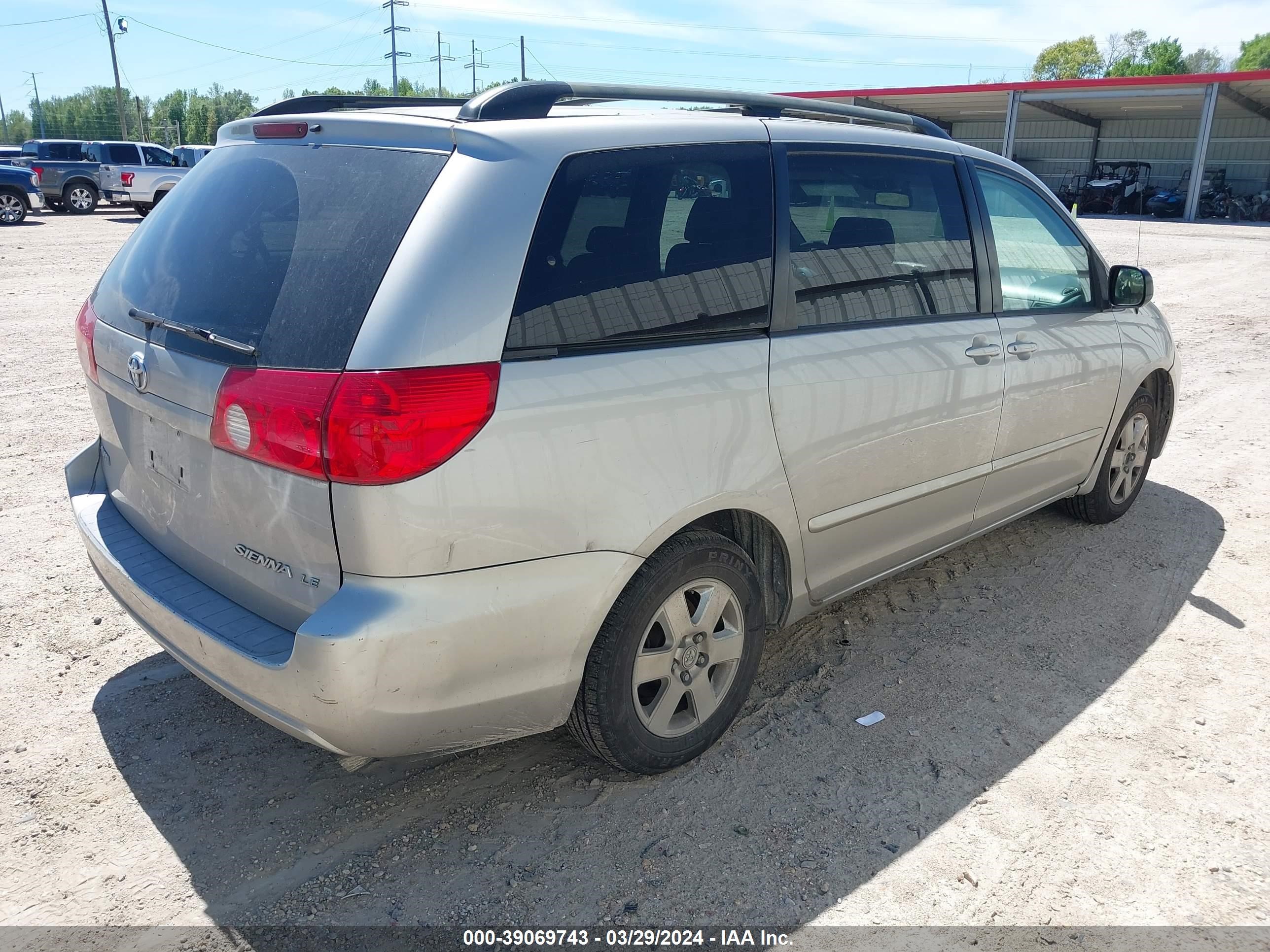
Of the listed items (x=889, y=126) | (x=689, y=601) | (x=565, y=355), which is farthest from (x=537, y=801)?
(x=889, y=126)

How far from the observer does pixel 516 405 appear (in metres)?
2.33

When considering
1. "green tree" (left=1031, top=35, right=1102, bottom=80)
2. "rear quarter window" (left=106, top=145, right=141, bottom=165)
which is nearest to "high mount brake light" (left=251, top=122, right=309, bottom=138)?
"rear quarter window" (left=106, top=145, right=141, bottom=165)

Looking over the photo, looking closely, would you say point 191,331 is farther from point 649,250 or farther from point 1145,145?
point 1145,145

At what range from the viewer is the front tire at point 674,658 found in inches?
106

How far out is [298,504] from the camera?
2277 millimetres

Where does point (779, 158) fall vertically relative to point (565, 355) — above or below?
above

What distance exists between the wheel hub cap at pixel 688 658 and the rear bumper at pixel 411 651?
0.29 meters

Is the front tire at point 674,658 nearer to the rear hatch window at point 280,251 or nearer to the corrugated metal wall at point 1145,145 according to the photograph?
the rear hatch window at point 280,251

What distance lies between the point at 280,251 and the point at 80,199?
92.6ft

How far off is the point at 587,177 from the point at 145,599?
1.72 metres

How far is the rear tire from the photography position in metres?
25.7

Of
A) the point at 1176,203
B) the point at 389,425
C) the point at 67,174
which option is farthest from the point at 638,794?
the point at 1176,203

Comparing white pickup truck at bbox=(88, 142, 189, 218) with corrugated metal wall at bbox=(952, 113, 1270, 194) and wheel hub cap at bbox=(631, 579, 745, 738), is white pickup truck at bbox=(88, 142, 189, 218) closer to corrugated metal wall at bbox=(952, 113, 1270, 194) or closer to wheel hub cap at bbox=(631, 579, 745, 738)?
wheel hub cap at bbox=(631, 579, 745, 738)

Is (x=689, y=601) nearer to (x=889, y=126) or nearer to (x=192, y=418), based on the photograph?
(x=192, y=418)
